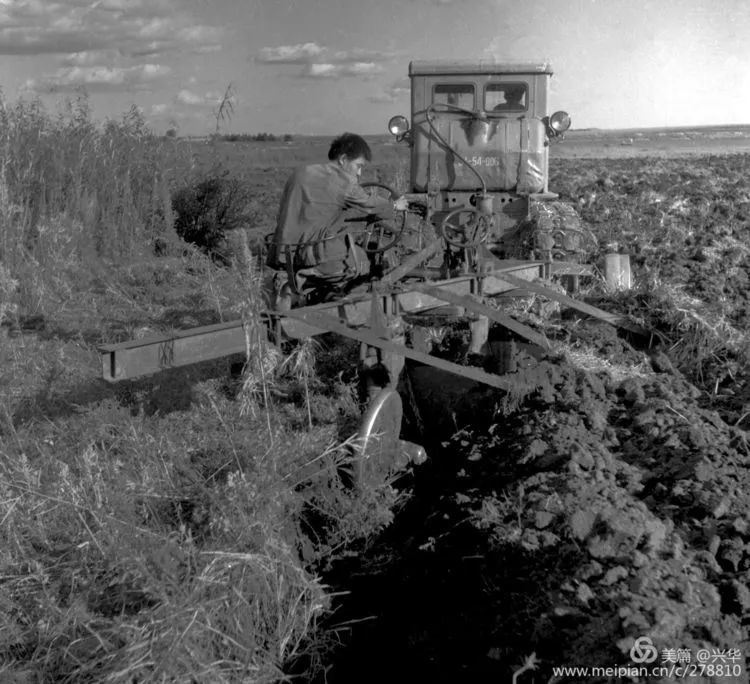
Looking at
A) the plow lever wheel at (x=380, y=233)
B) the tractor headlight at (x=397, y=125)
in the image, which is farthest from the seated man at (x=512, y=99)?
the plow lever wheel at (x=380, y=233)

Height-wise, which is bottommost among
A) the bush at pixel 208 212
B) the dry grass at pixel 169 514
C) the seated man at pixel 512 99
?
the dry grass at pixel 169 514

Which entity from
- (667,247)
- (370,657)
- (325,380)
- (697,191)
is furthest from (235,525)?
(697,191)

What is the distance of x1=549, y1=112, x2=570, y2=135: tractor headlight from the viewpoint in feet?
37.4

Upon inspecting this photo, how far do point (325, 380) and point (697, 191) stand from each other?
13.4 metres

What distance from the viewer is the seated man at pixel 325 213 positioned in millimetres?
5980

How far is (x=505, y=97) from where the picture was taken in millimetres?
11758

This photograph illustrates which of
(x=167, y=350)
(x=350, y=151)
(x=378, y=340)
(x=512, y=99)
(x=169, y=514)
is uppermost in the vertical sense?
(x=512, y=99)

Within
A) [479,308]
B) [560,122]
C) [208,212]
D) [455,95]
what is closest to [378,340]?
[479,308]

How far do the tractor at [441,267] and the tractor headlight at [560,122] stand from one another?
0.04 feet

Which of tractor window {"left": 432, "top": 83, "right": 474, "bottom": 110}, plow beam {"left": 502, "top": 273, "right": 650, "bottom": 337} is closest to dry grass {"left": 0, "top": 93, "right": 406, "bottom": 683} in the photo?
plow beam {"left": 502, "top": 273, "right": 650, "bottom": 337}

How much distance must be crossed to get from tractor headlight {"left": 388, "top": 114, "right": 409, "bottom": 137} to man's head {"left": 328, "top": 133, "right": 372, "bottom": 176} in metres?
5.53

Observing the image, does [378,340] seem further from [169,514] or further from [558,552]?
[558,552]

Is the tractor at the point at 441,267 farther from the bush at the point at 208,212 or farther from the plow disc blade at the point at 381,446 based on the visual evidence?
the bush at the point at 208,212

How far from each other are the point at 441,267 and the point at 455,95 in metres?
5.16
